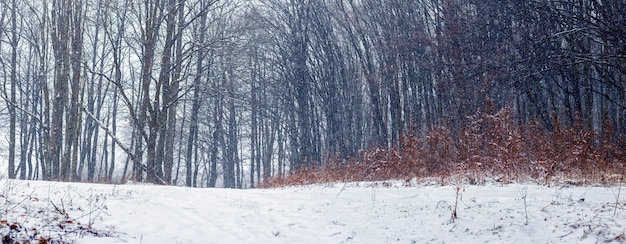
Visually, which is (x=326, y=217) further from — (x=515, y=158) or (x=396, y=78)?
(x=396, y=78)

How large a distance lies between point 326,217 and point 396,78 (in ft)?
52.0

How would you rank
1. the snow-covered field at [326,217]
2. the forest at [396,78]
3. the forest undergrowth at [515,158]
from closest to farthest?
the snow-covered field at [326,217] < the forest undergrowth at [515,158] < the forest at [396,78]

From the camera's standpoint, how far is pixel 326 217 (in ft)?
28.1

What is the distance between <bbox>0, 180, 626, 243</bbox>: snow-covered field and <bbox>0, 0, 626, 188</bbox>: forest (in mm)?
2810

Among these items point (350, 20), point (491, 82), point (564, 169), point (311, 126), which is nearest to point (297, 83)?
point (311, 126)

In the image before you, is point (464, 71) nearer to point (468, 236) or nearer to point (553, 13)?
point (553, 13)

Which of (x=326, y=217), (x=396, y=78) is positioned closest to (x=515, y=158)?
(x=326, y=217)

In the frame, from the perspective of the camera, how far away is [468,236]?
260 inches

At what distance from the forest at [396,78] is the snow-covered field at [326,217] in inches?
111

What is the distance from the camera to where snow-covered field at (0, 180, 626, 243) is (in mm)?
5992

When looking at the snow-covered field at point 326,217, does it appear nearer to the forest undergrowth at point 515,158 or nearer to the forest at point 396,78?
→ the forest undergrowth at point 515,158

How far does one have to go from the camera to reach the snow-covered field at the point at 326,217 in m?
5.99

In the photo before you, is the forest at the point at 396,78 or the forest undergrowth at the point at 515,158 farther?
the forest at the point at 396,78

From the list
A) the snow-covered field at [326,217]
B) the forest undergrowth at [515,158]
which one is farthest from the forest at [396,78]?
the snow-covered field at [326,217]
